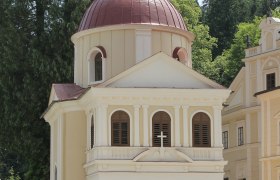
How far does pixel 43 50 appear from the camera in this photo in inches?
2158

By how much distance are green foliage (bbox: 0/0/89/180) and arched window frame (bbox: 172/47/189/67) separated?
9.99m

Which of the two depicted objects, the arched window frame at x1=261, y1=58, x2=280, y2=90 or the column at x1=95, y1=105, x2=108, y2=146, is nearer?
the column at x1=95, y1=105, x2=108, y2=146

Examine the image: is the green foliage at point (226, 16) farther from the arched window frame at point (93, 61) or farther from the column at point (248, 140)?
the arched window frame at point (93, 61)

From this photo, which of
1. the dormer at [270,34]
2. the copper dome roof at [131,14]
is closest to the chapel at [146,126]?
the copper dome roof at [131,14]

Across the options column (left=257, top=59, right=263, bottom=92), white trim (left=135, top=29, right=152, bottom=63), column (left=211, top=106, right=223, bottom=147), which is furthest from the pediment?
column (left=257, top=59, right=263, bottom=92)

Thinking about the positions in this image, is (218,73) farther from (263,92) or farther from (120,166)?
(120,166)

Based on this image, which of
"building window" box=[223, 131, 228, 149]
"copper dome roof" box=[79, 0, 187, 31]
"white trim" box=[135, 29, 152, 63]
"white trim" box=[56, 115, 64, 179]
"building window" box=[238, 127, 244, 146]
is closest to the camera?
"white trim" box=[56, 115, 64, 179]

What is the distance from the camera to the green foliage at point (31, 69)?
5356cm

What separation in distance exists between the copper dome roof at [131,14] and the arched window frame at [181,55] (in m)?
1.12

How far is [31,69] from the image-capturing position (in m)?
54.4

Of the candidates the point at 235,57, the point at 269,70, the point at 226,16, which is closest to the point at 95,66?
the point at 269,70

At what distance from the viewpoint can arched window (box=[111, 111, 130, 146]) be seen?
40.8 meters

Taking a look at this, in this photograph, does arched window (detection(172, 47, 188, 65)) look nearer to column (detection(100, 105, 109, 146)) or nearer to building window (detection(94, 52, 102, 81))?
building window (detection(94, 52, 102, 81))

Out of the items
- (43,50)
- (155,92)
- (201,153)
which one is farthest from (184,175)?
(43,50)
